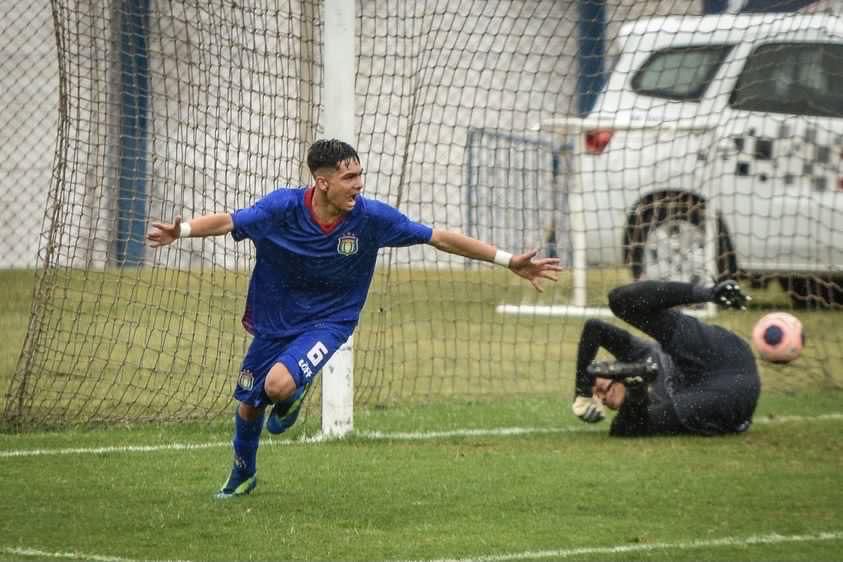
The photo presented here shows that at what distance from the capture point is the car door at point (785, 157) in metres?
12.2

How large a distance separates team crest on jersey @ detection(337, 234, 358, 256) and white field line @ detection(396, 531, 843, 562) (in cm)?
187

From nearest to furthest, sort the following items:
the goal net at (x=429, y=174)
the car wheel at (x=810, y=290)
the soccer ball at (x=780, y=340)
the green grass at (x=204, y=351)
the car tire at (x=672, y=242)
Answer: the soccer ball at (x=780, y=340) → the green grass at (x=204, y=351) → the goal net at (x=429, y=174) → the car tire at (x=672, y=242) → the car wheel at (x=810, y=290)

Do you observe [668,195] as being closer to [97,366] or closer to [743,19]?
[743,19]

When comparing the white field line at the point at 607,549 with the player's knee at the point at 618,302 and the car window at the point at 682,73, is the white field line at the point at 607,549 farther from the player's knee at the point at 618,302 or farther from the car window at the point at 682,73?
the car window at the point at 682,73

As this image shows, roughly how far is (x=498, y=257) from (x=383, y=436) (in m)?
2.00

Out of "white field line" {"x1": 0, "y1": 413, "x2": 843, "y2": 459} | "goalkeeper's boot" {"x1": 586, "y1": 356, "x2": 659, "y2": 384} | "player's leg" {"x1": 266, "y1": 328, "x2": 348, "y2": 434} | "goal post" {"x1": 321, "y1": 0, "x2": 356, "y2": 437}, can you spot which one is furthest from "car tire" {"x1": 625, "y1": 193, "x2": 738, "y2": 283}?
"player's leg" {"x1": 266, "y1": 328, "x2": 348, "y2": 434}

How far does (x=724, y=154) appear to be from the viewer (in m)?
12.5

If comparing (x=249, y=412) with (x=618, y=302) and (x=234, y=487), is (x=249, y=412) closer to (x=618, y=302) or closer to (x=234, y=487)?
(x=234, y=487)

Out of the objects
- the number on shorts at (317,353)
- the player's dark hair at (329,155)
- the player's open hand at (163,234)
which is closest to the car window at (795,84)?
the player's dark hair at (329,155)

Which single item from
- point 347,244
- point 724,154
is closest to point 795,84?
point 724,154

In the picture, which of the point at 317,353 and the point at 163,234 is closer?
the point at 163,234

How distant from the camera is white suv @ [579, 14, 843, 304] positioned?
12.3 metres

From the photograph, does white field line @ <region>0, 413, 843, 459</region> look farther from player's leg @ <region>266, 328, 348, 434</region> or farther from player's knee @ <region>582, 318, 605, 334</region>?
player's leg @ <region>266, 328, 348, 434</region>

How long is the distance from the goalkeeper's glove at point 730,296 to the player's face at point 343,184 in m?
2.39
